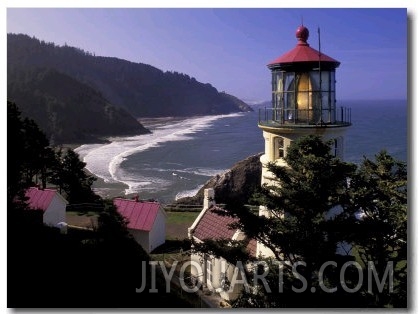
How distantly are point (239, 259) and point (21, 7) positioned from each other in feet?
11.0

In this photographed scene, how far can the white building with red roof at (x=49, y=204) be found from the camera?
23.2 feet

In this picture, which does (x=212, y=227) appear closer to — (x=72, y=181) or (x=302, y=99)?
(x=302, y=99)

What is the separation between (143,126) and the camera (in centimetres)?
2350

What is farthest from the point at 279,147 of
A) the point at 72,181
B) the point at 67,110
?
the point at 67,110

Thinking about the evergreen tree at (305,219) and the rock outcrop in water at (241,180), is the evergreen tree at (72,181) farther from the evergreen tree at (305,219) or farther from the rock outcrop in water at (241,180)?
Answer: the evergreen tree at (305,219)

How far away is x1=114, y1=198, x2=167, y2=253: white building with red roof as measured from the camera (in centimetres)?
690

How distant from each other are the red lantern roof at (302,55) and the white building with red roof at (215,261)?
1660 mm

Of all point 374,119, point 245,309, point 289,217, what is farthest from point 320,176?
point 374,119

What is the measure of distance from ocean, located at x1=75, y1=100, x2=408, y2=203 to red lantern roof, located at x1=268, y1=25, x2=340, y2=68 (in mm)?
4618

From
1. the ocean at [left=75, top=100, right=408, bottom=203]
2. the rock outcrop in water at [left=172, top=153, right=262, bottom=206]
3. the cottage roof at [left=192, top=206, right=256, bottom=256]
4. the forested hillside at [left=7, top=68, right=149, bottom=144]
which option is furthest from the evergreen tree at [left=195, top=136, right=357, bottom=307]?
the forested hillside at [left=7, top=68, right=149, bottom=144]

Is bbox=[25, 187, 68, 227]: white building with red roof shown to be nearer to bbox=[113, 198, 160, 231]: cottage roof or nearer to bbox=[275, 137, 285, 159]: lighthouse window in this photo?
bbox=[113, 198, 160, 231]: cottage roof

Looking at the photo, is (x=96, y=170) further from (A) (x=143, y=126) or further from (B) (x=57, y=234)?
(B) (x=57, y=234)

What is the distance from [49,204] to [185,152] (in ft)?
40.1

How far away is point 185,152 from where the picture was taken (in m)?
19.3
